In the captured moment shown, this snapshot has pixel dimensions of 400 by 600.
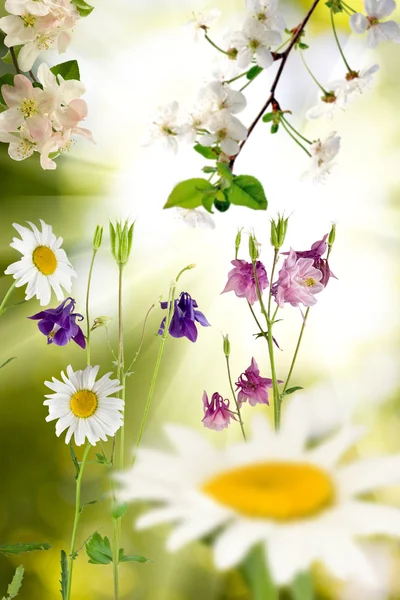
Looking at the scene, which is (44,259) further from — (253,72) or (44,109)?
(253,72)

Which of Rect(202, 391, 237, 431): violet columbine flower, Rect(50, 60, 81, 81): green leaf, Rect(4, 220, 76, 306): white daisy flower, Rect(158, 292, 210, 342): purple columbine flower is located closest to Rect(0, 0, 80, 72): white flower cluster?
Rect(50, 60, 81, 81): green leaf

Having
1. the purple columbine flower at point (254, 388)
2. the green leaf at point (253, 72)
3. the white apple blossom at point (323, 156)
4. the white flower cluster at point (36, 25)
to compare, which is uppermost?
the white flower cluster at point (36, 25)

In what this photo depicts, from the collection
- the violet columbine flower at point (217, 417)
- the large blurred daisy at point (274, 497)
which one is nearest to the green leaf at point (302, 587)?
the large blurred daisy at point (274, 497)

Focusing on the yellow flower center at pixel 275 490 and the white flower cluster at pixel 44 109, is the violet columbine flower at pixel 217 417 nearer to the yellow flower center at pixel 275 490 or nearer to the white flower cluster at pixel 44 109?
the white flower cluster at pixel 44 109

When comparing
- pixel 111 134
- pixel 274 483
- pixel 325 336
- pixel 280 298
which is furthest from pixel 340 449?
pixel 111 134

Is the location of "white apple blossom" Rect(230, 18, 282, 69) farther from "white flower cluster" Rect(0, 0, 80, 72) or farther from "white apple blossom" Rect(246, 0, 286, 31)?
"white flower cluster" Rect(0, 0, 80, 72)

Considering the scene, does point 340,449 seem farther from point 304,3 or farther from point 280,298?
point 304,3

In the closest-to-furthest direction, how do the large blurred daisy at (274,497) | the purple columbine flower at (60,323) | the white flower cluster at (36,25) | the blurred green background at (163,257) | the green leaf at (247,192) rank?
the large blurred daisy at (274,497) < the green leaf at (247,192) < the white flower cluster at (36,25) < the purple columbine flower at (60,323) < the blurred green background at (163,257)
